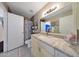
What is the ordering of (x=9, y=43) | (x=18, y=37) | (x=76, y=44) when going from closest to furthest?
1. (x=76, y=44)
2. (x=9, y=43)
3. (x=18, y=37)

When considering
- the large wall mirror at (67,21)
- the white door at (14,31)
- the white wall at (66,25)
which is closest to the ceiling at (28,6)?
the white door at (14,31)

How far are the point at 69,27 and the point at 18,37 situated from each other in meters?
3.76

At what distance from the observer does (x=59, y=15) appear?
2.99 m

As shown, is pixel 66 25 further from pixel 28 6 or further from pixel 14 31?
pixel 14 31

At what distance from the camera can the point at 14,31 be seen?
17.2ft

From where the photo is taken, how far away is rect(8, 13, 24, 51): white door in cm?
490

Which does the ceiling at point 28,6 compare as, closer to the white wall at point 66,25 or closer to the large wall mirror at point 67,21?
the large wall mirror at point 67,21

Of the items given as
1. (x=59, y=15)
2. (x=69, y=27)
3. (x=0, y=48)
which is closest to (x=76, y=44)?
(x=69, y=27)

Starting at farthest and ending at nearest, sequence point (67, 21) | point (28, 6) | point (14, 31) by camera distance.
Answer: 1. point (14, 31)
2. point (28, 6)
3. point (67, 21)

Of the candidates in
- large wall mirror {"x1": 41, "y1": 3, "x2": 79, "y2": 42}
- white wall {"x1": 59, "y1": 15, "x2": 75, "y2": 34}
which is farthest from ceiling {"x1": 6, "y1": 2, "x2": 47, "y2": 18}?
white wall {"x1": 59, "y1": 15, "x2": 75, "y2": 34}

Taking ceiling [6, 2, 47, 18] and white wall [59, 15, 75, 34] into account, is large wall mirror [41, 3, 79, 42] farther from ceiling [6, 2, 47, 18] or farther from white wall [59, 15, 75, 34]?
ceiling [6, 2, 47, 18]

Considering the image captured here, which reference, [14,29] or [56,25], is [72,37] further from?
[14,29]

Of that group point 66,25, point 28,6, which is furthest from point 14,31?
point 66,25

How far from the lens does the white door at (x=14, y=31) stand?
490 cm
